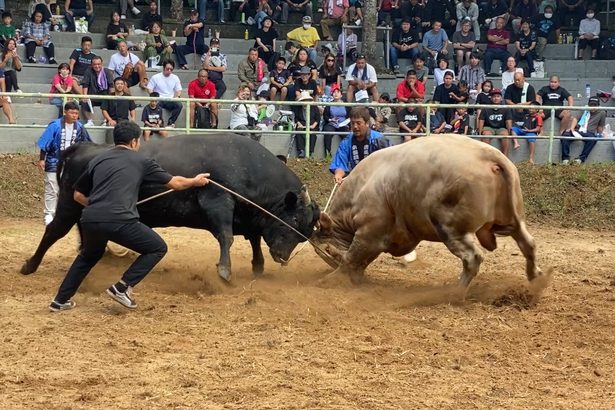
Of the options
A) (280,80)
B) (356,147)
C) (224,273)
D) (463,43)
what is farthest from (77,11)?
(224,273)

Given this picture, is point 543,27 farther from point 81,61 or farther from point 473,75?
point 81,61

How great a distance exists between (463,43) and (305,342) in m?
15.0

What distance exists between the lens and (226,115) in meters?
16.3

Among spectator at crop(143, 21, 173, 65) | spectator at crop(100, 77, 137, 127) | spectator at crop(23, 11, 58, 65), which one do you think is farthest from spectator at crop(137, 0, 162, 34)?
spectator at crop(100, 77, 137, 127)

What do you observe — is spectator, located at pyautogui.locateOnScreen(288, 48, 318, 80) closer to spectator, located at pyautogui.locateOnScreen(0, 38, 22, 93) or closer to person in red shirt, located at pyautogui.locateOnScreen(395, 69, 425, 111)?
person in red shirt, located at pyautogui.locateOnScreen(395, 69, 425, 111)

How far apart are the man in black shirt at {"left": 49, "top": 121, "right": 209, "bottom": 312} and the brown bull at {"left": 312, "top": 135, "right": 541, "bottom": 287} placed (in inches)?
77.5

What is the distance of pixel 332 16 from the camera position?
867 inches

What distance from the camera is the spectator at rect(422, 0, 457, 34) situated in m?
22.3

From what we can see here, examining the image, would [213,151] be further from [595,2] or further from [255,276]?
[595,2]

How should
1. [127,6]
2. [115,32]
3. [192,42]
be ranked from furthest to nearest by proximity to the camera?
[127,6] < [192,42] < [115,32]

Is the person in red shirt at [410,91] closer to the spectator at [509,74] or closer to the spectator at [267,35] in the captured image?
the spectator at [509,74]

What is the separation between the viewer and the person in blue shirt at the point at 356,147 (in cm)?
1046

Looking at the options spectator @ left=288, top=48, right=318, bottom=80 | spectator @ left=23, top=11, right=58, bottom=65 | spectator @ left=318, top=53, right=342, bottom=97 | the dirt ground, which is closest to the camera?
the dirt ground

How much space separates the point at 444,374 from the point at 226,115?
10.3 metres
